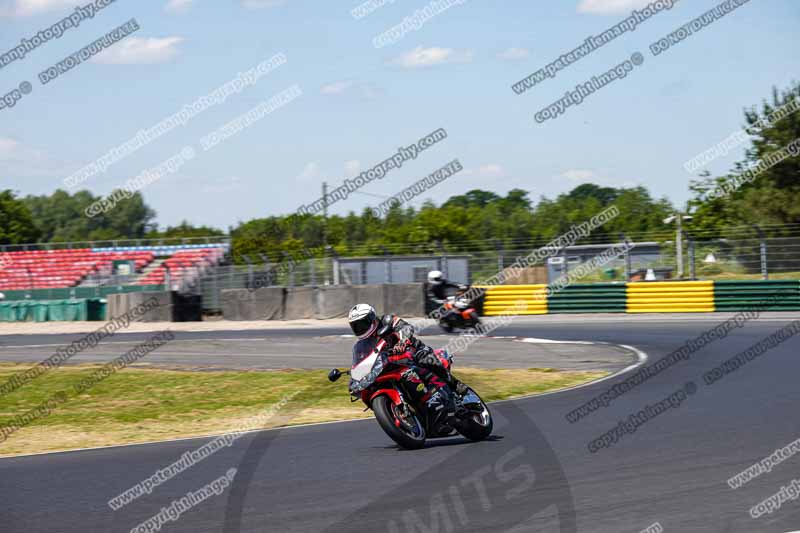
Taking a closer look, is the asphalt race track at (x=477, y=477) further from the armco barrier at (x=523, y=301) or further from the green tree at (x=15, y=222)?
the green tree at (x=15, y=222)

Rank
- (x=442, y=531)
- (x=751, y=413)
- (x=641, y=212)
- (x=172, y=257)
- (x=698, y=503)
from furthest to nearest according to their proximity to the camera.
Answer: (x=641, y=212)
(x=172, y=257)
(x=751, y=413)
(x=698, y=503)
(x=442, y=531)

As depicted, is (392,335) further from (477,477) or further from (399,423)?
(477,477)

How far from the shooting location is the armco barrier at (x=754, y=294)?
81.7ft

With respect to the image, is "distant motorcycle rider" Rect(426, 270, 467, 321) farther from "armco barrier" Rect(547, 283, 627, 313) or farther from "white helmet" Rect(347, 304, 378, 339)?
"white helmet" Rect(347, 304, 378, 339)

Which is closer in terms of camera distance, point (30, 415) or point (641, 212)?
point (30, 415)

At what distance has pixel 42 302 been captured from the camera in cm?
3638

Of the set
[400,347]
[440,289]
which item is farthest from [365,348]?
[440,289]

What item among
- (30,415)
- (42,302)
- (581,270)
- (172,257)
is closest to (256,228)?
(172,257)

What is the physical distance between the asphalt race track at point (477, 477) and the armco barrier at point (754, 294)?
46.9 ft

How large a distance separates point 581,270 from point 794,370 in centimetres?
1648

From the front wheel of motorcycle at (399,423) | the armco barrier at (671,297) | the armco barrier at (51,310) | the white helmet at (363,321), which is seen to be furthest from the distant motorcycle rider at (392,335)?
the armco barrier at (51,310)

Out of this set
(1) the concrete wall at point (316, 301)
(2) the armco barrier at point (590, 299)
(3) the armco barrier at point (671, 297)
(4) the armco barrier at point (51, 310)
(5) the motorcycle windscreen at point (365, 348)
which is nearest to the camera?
(5) the motorcycle windscreen at point (365, 348)

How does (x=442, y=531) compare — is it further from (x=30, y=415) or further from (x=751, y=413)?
(x=30, y=415)

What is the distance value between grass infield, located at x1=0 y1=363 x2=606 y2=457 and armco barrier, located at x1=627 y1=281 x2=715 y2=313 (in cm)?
1206
